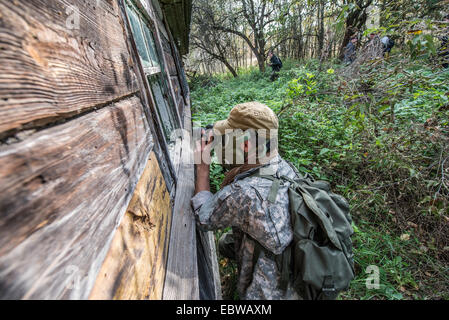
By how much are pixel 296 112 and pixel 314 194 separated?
281 cm

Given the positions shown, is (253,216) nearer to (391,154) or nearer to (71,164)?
(71,164)

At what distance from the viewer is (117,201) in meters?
0.62

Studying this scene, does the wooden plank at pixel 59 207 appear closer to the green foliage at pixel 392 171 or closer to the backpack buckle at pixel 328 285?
the backpack buckle at pixel 328 285

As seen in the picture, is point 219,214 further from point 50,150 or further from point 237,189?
point 50,150

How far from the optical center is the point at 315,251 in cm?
121

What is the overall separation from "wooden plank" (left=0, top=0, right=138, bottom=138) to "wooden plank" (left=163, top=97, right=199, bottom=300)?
0.82 m

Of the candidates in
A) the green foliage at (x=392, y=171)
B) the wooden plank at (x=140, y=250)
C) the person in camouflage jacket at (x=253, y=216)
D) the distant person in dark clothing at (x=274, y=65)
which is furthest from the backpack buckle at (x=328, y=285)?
the distant person in dark clothing at (x=274, y=65)

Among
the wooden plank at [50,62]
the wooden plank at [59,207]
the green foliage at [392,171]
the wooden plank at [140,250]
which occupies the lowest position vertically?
the green foliage at [392,171]

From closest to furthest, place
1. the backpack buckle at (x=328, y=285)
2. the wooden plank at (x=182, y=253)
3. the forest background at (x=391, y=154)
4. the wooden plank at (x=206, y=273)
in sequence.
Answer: the wooden plank at (x=182, y=253) → the backpack buckle at (x=328, y=285) → the wooden plank at (x=206, y=273) → the forest background at (x=391, y=154)

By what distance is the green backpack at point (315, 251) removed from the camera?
1.19 m

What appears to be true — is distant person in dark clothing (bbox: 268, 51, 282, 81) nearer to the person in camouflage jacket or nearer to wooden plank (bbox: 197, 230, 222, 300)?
the person in camouflage jacket

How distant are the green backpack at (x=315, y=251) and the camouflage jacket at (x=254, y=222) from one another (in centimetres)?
5

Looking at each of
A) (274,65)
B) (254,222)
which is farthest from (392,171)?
(274,65)
